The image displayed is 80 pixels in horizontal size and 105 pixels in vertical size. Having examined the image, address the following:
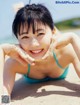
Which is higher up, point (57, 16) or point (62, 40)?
point (62, 40)

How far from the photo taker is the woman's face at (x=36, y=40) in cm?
173

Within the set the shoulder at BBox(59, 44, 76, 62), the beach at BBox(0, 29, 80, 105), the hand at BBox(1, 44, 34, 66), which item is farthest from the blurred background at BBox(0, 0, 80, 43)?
the hand at BBox(1, 44, 34, 66)

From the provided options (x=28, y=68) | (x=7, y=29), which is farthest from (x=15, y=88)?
(x=7, y=29)

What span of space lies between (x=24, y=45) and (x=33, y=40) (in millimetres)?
66

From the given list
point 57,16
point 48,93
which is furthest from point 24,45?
point 57,16

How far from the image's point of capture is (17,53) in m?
1.78

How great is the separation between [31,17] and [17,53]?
22cm

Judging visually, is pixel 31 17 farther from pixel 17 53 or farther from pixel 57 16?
pixel 57 16

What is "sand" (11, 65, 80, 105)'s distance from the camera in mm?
1739

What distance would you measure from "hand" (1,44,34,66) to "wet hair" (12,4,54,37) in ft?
0.31

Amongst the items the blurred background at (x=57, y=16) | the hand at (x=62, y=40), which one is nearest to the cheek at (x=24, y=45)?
the hand at (x=62, y=40)

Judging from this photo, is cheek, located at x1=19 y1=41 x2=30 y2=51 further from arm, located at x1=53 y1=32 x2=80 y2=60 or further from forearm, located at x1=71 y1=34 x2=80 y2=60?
forearm, located at x1=71 y1=34 x2=80 y2=60

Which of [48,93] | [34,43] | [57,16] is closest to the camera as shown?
[34,43]

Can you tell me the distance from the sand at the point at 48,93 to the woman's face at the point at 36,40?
236 millimetres
